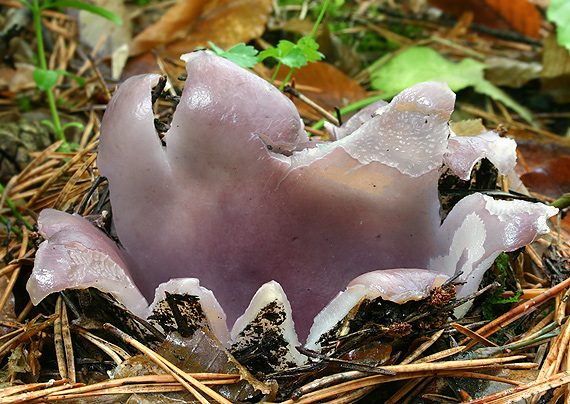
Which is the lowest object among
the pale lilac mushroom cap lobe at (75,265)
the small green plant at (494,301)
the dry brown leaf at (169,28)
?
the small green plant at (494,301)

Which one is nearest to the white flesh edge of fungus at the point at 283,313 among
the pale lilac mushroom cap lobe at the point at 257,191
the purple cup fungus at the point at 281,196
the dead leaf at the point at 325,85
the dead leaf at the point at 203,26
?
the purple cup fungus at the point at 281,196

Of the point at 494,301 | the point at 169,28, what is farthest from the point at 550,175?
the point at 169,28

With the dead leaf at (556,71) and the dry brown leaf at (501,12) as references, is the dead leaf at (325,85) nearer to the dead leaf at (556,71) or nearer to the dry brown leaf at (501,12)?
the dead leaf at (556,71)

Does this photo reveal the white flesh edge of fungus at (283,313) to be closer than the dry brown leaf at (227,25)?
Yes

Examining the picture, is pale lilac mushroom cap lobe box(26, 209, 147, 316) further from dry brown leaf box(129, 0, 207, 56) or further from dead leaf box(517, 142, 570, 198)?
dry brown leaf box(129, 0, 207, 56)

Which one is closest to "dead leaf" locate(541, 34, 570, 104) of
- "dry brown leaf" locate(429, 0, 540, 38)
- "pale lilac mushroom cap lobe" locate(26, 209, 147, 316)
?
"dry brown leaf" locate(429, 0, 540, 38)

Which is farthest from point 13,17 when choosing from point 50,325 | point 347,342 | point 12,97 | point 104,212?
point 347,342

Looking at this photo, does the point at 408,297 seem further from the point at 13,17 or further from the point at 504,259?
the point at 13,17

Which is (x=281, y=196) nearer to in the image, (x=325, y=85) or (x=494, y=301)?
(x=494, y=301)
